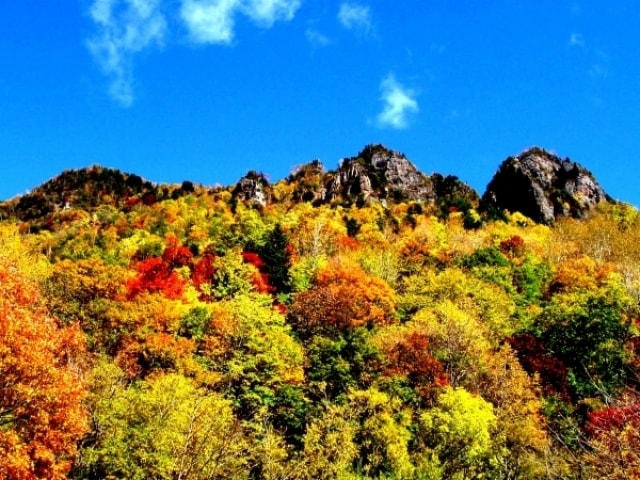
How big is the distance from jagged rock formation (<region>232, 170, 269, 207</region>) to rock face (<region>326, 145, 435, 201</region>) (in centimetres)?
1487

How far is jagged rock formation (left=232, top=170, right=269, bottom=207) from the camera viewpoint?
129 meters

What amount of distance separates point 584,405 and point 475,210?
8116 cm

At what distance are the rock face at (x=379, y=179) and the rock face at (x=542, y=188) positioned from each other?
646 inches

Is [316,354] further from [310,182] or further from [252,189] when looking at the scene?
[310,182]

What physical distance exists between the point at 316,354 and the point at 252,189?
89976mm

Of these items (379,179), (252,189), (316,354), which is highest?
(379,179)

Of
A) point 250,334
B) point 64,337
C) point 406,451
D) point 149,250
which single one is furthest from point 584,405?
point 149,250

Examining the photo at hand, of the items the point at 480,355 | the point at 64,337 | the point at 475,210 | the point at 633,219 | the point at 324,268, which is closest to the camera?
the point at 64,337

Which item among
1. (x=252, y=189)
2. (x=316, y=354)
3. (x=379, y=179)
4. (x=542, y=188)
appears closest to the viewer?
(x=316, y=354)

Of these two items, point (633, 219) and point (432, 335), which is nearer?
point (432, 335)

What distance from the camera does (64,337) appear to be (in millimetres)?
29922

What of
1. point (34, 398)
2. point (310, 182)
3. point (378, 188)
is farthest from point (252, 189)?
point (34, 398)

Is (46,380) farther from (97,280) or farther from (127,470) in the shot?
(97,280)

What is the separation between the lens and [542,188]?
126875mm
